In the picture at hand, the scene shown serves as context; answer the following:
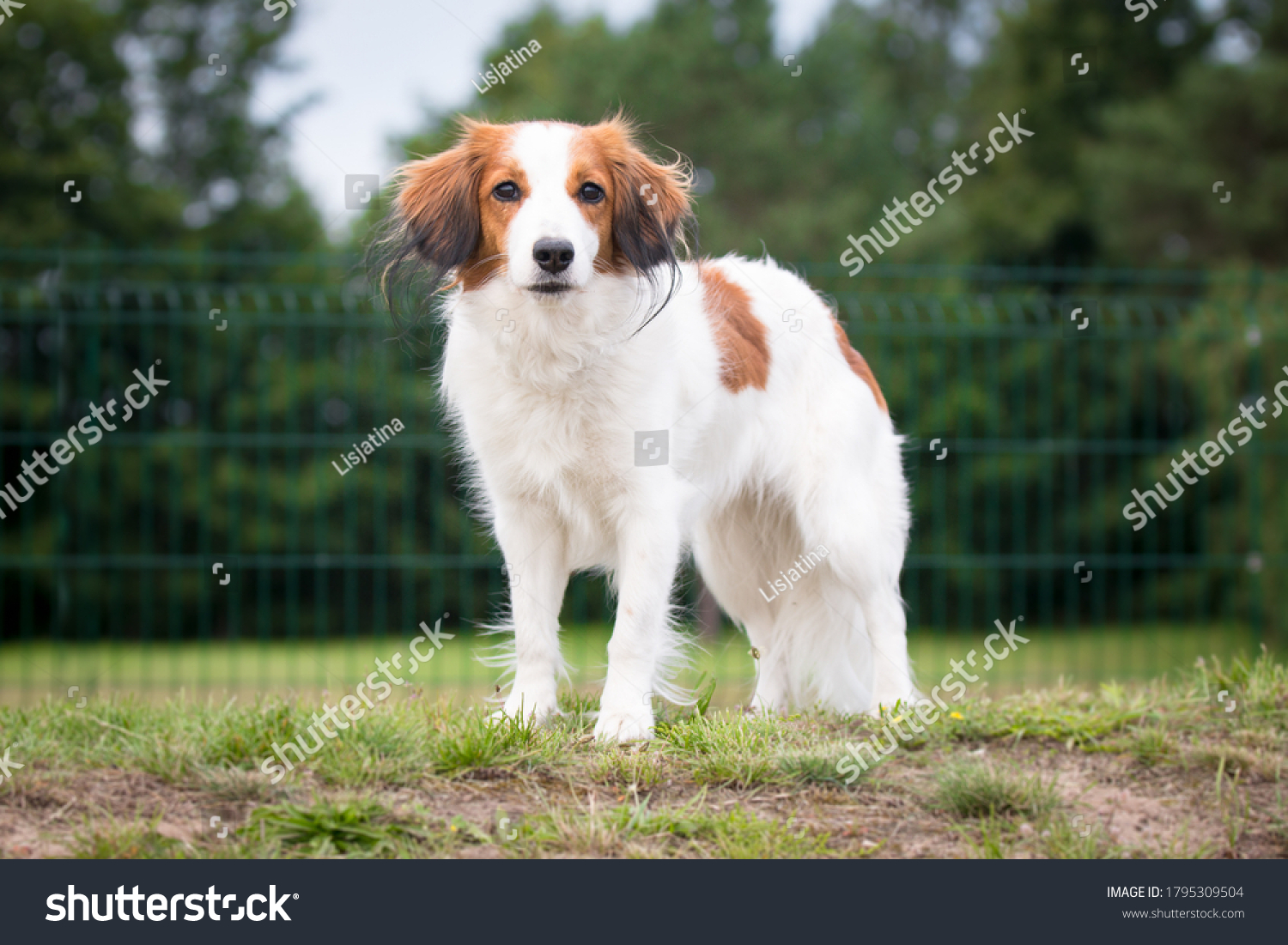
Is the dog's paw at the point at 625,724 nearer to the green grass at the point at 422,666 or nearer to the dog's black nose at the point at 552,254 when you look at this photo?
the green grass at the point at 422,666

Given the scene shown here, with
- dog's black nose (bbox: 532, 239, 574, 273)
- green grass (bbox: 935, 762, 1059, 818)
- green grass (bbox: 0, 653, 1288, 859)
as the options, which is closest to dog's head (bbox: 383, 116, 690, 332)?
dog's black nose (bbox: 532, 239, 574, 273)

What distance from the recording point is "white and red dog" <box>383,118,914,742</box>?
3.56m

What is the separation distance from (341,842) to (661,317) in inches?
75.3

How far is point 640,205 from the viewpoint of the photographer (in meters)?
3.75

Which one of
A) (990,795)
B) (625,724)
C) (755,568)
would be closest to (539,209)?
(625,724)

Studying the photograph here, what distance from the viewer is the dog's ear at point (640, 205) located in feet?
12.1

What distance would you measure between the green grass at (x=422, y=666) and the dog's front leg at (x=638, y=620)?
0.59m

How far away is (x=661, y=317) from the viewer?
3.87 metres

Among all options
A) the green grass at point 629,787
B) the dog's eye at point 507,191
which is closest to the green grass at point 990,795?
the green grass at point 629,787

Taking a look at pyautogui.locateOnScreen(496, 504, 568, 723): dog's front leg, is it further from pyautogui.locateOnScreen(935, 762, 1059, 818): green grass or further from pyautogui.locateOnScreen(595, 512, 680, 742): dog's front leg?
pyautogui.locateOnScreen(935, 762, 1059, 818): green grass

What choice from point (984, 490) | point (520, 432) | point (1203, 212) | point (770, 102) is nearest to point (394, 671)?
point (520, 432)

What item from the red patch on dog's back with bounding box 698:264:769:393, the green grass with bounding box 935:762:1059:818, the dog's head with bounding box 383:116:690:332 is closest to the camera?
the green grass with bounding box 935:762:1059:818

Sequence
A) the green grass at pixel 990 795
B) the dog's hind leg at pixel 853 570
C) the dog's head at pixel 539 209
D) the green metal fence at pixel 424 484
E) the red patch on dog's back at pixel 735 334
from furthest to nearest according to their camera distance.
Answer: the green metal fence at pixel 424 484 → the dog's hind leg at pixel 853 570 → the red patch on dog's back at pixel 735 334 → the dog's head at pixel 539 209 → the green grass at pixel 990 795

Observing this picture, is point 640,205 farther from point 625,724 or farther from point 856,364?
point 625,724
